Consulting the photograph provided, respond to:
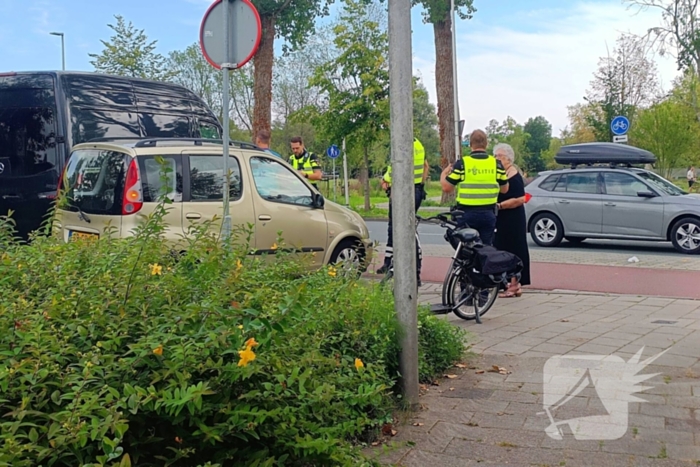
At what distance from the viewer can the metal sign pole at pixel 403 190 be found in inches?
181

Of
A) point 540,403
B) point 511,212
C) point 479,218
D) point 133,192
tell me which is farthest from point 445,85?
point 540,403

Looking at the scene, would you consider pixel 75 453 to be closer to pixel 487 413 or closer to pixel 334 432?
pixel 334 432

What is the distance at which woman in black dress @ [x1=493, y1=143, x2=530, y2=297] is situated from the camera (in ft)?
30.5

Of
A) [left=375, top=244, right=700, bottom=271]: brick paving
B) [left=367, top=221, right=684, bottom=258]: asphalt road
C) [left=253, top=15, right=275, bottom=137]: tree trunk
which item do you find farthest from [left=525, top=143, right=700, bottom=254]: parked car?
[left=253, top=15, right=275, bottom=137]: tree trunk

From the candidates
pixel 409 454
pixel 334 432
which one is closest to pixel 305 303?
pixel 334 432

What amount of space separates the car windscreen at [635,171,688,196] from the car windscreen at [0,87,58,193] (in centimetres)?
1184

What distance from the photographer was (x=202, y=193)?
812cm

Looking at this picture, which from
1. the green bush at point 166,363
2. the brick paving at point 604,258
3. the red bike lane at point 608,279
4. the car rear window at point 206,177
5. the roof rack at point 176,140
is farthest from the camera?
the brick paving at point 604,258

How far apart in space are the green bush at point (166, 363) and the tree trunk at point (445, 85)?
2512 cm

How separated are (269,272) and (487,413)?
1.78 m

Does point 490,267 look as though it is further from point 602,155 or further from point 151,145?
point 602,155

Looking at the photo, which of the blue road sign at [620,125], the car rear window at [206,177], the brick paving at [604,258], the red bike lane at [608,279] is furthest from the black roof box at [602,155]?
the car rear window at [206,177]

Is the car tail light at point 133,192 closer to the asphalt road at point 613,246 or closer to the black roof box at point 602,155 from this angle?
the asphalt road at point 613,246

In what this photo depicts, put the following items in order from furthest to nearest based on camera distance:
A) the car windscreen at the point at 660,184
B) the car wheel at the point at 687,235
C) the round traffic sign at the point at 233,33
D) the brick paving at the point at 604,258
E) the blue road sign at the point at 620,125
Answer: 1. the blue road sign at the point at 620,125
2. the car windscreen at the point at 660,184
3. the car wheel at the point at 687,235
4. the brick paving at the point at 604,258
5. the round traffic sign at the point at 233,33
